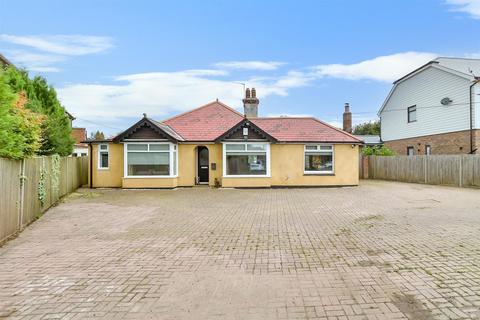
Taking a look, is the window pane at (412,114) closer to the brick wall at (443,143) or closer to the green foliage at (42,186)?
the brick wall at (443,143)

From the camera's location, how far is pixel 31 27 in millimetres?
12953

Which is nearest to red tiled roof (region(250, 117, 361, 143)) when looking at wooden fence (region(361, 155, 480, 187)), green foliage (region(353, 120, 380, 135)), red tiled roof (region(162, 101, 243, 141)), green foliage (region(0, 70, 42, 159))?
red tiled roof (region(162, 101, 243, 141))

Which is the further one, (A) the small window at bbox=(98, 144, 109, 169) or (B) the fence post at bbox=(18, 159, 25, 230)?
(A) the small window at bbox=(98, 144, 109, 169)

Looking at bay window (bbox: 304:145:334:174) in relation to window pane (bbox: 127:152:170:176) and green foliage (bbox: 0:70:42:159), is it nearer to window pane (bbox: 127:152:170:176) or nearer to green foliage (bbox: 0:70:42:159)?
window pane (bbox: 127:152:170:176)

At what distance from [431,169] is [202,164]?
14.0 meters

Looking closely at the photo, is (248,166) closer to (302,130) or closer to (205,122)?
(302,130)

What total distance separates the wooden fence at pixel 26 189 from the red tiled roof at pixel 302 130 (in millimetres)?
11343

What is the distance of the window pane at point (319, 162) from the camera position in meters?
18.8

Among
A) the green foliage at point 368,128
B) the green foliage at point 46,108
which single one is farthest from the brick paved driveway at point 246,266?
the green foliage at point 368,128

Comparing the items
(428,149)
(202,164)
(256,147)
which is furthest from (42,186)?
(428,149)

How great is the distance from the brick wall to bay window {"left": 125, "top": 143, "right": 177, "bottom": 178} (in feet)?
62.4

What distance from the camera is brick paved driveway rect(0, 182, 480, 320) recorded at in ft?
12.5

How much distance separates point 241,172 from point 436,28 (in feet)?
39.7

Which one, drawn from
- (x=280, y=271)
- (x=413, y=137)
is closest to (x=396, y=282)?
(x=280, y=271)
